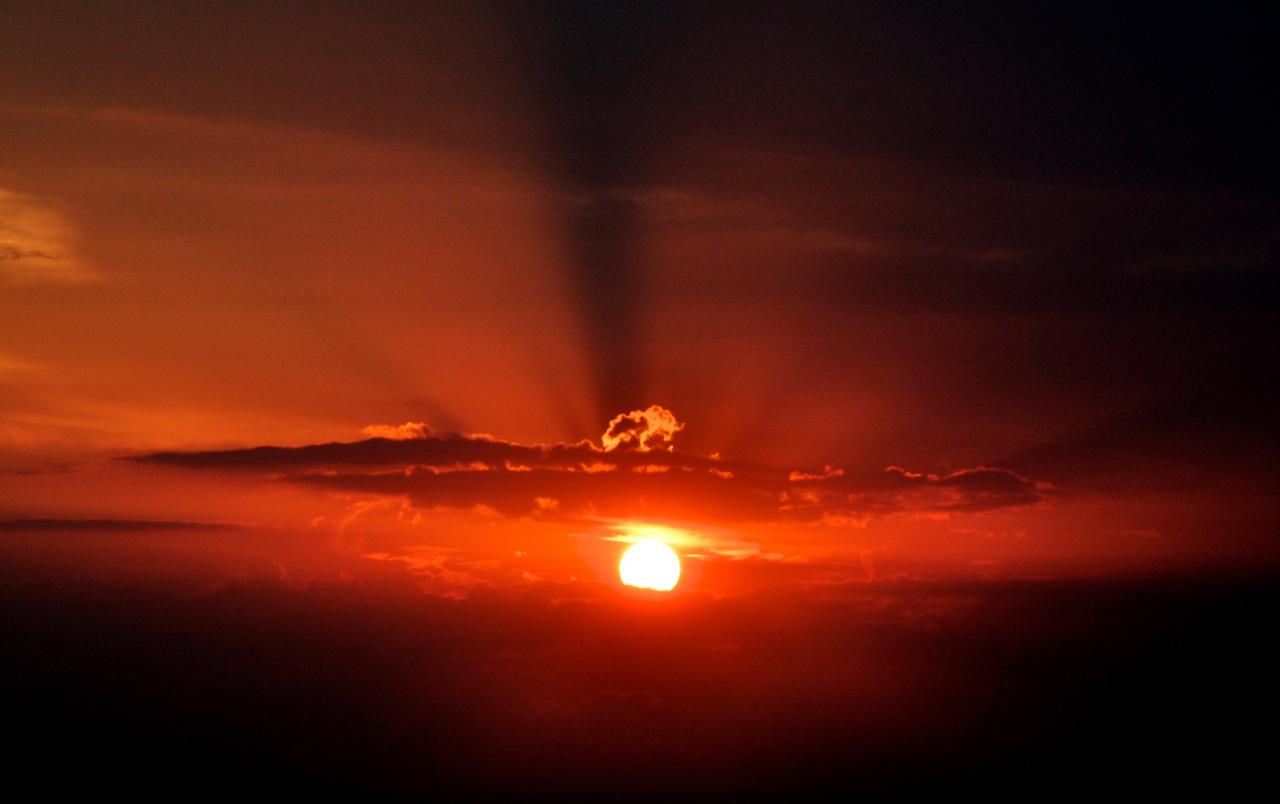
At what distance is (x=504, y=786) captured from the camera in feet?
648

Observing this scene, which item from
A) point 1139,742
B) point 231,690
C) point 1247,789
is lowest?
point 1247,789

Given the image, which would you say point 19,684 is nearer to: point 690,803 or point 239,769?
point 239,769

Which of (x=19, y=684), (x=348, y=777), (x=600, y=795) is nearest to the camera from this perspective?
(x=19, y=684)

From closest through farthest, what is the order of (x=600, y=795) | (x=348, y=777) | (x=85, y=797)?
(x=85, y=797), (x=348, y=777), (x=600, y=795)

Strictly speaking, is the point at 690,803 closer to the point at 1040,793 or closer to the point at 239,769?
the point at 1040,793

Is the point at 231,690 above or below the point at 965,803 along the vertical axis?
above

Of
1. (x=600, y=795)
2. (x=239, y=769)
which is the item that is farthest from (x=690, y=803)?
(x=239, y=769)

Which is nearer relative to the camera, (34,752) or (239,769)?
(34,752)

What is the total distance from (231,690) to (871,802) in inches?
5364

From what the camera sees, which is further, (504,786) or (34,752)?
(504,786)

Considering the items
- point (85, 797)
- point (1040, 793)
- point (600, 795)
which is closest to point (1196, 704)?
point (1040, 793)

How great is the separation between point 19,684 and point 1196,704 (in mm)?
231434

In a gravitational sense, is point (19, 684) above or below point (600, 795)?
above

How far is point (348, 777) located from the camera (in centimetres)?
18612
